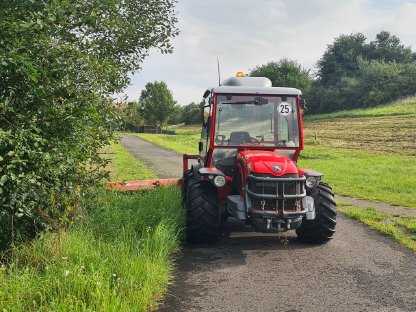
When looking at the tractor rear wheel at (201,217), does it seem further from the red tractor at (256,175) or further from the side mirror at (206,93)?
the side mirror at (206,93)

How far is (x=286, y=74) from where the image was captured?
5875cm

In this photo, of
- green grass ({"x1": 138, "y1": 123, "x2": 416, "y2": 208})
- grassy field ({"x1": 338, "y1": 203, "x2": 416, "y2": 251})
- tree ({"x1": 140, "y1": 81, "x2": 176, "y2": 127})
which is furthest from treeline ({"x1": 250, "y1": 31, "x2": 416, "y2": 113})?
grassy field ({"x1": 338, "y1": 203, "x2": 416, "y2": 251})

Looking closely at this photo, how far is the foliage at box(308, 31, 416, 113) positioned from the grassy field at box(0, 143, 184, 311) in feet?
131

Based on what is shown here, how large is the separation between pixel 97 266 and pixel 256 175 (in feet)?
7.63

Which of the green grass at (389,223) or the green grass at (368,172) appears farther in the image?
the green grass at (368,172)

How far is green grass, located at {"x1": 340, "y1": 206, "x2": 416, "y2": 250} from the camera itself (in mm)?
6311

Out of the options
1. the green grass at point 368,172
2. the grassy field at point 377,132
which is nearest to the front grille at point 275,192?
the green grass at point 368,172

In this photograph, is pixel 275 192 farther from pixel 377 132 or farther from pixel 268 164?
pixel 377 132

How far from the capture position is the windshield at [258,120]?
255 inches

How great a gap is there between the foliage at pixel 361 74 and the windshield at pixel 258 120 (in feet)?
124

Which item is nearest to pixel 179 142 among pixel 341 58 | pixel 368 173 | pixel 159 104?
pixel 368 173

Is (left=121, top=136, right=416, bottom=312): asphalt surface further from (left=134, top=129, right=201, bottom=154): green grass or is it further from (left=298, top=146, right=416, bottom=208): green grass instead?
(left=134, top=129, right=201, bottom=154): green grass

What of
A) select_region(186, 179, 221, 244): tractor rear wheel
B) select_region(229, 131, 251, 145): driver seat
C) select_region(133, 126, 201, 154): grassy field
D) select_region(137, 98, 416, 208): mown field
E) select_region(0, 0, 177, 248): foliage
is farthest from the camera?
select_region(133, 126, 201, 154): grassy field

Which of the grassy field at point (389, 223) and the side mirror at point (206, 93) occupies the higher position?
the side mirror at point (206, 93)
